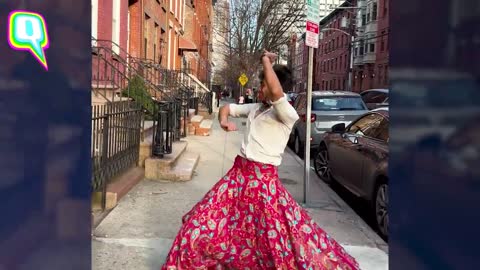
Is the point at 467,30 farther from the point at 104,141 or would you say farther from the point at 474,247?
the point at 104,141

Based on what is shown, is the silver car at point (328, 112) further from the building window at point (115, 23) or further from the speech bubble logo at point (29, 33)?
the speech bubble logo at point (29, 33)

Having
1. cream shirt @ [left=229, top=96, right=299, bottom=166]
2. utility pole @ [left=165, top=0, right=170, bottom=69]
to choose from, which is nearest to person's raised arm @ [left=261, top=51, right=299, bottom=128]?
cream shirt @ [left=229, top=96, right=299, bottom=166]

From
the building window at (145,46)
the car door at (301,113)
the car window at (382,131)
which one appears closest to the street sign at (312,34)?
the car window at (382,131)

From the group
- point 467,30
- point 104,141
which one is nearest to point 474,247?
point 467,30

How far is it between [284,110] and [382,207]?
292 cm

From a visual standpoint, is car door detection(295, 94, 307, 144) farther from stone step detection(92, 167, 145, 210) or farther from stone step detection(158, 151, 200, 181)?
stone step detection(92, 167, 145, 210)

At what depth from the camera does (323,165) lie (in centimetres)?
939

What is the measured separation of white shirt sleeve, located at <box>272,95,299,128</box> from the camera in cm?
353

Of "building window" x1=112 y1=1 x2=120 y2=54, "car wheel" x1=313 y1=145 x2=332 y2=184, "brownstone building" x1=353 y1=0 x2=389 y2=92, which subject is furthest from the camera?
"brownstone building" x1=353 y1=0 x2=389 y2=92

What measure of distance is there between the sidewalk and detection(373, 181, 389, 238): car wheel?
0.53 feet

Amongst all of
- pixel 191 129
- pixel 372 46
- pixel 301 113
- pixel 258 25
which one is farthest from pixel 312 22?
pixel 372 46

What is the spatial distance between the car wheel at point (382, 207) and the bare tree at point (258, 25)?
26.3m

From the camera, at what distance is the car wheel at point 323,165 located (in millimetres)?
9203

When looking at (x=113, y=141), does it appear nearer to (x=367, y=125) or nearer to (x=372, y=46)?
(x=367, y=125)
